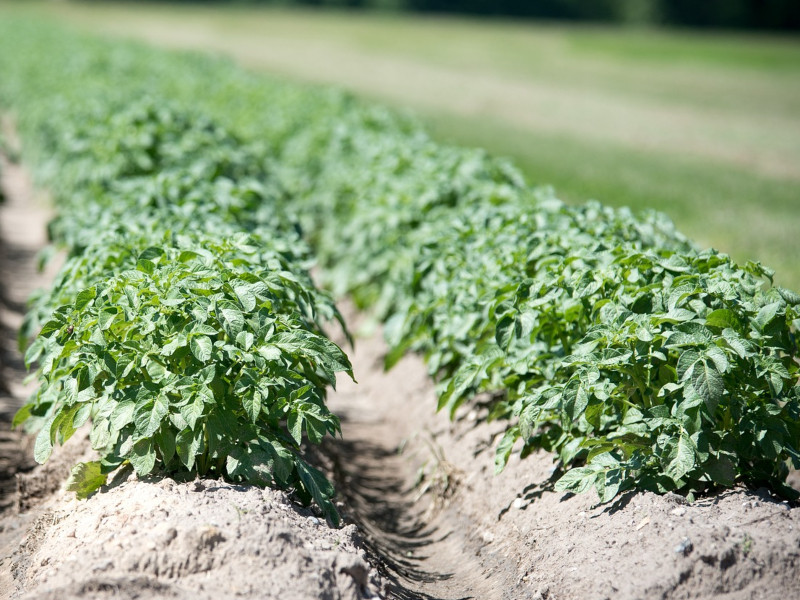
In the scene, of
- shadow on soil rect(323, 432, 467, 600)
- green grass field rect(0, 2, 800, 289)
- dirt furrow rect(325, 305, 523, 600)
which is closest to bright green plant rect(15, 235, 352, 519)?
shadow on soil rect(323, 432, 467, 600)

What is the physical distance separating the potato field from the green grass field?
4.34 m

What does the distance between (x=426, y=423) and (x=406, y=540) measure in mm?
1130

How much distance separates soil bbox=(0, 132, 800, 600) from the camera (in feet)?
10.1

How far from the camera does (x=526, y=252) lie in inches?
192

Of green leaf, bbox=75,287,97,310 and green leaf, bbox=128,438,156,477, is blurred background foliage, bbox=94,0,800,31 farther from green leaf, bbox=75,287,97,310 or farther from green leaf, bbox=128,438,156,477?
green leaf, bbox=128,438,156,477

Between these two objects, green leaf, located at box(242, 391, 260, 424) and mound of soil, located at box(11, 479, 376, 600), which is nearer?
mound of soil, located at box(11, 479, 376, 600)

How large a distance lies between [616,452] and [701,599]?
2.68 feet

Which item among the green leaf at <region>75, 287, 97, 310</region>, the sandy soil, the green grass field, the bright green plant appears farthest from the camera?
the green grass field

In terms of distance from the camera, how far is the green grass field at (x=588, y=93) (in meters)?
13.8

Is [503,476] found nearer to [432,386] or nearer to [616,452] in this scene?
[616,452]

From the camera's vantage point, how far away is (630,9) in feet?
234

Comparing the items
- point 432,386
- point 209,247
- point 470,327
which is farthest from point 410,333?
point 209,247

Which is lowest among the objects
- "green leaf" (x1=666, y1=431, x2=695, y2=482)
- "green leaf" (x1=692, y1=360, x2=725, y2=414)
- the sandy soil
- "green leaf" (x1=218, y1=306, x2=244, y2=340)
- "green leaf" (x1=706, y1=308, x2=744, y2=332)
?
the sandy soil


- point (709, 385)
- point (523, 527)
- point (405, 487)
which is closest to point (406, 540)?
point (405, 487)
